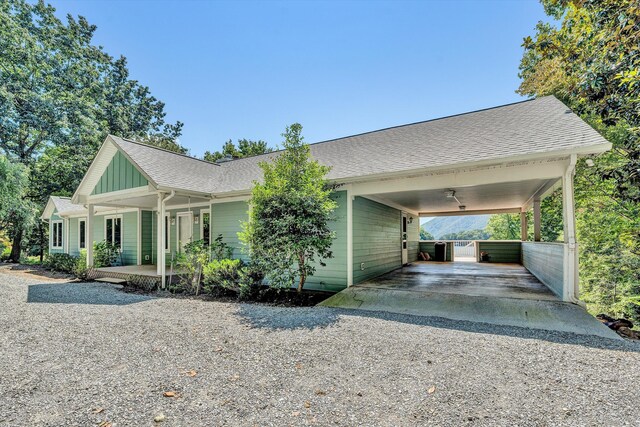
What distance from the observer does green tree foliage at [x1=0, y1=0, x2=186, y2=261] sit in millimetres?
18234

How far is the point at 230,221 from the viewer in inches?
384

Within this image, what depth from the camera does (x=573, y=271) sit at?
5613 millimetres

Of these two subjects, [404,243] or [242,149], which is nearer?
[404,243]

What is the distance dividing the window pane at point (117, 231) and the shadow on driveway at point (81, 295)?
4.62 meters

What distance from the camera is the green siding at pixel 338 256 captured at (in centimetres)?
785

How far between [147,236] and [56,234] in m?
9.56

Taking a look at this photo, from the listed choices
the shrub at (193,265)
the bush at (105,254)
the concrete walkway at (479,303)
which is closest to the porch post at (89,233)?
the bush at (105,254)

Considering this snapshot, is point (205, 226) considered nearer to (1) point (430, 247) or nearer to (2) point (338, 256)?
(2) point (338, 256)

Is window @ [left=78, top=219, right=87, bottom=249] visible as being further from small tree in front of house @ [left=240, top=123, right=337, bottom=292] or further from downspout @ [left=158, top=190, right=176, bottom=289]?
small tree in front of house @ [left=240, top=123, right=337, bottom=292]

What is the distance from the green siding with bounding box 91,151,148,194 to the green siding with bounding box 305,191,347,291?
19.6ft

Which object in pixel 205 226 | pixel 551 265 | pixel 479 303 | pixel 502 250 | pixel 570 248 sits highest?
pixel 205 226

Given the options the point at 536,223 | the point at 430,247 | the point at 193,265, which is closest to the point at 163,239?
the point at 193,265

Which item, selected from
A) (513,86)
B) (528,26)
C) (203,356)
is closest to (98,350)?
(203,356)

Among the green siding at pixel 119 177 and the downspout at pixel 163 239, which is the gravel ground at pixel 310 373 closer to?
the downspout at pixel 163 239
